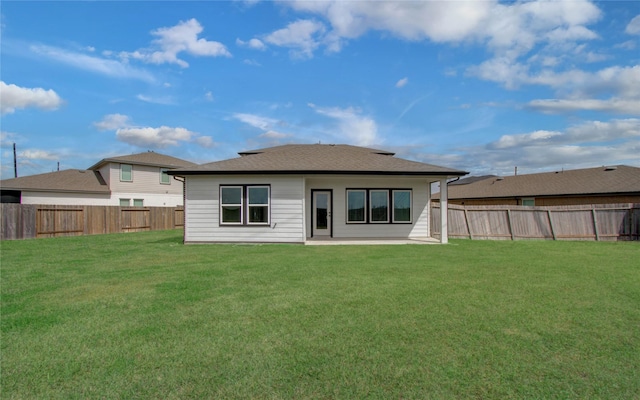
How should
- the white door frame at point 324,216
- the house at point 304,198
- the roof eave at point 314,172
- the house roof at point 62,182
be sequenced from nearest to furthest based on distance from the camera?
the roof eave at point 314,172 → the house at point 304,198 → the white door frame at point 324,216 → the house roof at point 62,182

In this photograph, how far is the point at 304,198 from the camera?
13.8m

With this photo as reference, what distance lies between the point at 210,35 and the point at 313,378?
11.7 m

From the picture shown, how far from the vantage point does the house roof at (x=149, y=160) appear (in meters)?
27.1

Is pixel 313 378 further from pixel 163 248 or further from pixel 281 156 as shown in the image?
pixel 281 156

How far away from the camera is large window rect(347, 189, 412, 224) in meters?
15.6

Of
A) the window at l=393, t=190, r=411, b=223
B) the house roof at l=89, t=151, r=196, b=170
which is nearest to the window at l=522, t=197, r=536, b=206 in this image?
the window at l=393, t=190, r=411, b=223

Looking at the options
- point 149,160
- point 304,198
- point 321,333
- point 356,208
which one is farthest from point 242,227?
point 149,160

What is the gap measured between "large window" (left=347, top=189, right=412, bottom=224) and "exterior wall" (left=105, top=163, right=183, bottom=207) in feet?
65.4

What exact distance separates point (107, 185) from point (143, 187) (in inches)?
99.2

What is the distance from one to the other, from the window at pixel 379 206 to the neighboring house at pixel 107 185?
1542 cm

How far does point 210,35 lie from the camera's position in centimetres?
1181

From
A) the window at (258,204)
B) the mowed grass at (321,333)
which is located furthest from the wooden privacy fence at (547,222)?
the mowed grass at (321,333)

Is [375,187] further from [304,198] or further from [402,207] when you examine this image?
[304,198]

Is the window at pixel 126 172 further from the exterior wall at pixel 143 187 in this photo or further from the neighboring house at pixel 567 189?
the neighboring house at pixel 567 189
